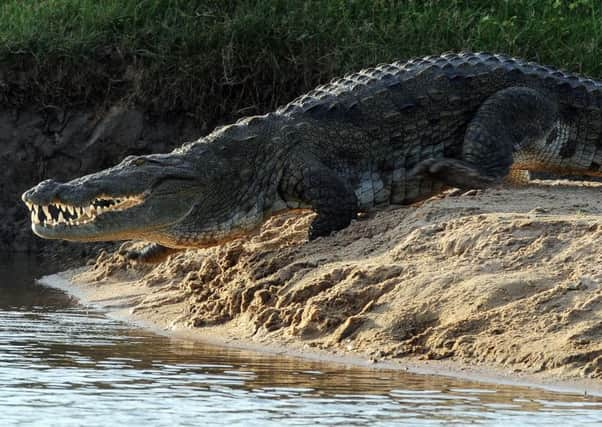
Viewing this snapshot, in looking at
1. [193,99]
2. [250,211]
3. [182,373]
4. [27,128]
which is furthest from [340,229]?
[27,128]

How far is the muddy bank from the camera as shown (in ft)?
36.3

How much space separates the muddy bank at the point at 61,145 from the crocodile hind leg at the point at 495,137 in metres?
3.26

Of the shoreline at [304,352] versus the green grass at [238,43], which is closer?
→ the shoreline at [304,352]

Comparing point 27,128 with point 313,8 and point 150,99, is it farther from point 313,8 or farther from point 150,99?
point 313,8

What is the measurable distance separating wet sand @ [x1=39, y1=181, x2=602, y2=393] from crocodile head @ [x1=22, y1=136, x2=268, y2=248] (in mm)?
253

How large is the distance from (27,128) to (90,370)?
6.07 m

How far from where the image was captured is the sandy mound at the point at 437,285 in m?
5.63

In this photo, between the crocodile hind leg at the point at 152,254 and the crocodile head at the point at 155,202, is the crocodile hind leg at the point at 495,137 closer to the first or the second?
the crocodile head at the point at 155,202

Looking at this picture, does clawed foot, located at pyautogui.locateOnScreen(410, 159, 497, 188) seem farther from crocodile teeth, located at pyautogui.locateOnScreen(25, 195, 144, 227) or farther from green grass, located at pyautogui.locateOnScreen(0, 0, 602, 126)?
green grass, located at pyautogui.locateOnScreen(0, 0, 602, 126)

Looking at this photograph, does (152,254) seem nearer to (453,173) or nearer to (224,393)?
(453,173)

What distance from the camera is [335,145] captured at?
8.02 meters

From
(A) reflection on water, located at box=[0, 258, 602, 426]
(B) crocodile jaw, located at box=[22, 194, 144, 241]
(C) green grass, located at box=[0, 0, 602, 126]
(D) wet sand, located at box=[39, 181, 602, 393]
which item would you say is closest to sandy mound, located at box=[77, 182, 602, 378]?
(D) wet sand, located at box=[39, 181, 602, 393]

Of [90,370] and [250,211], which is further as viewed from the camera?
[250,211]

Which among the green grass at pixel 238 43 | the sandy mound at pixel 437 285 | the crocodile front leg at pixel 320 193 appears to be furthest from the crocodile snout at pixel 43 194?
the green grass at pixel 238 43
